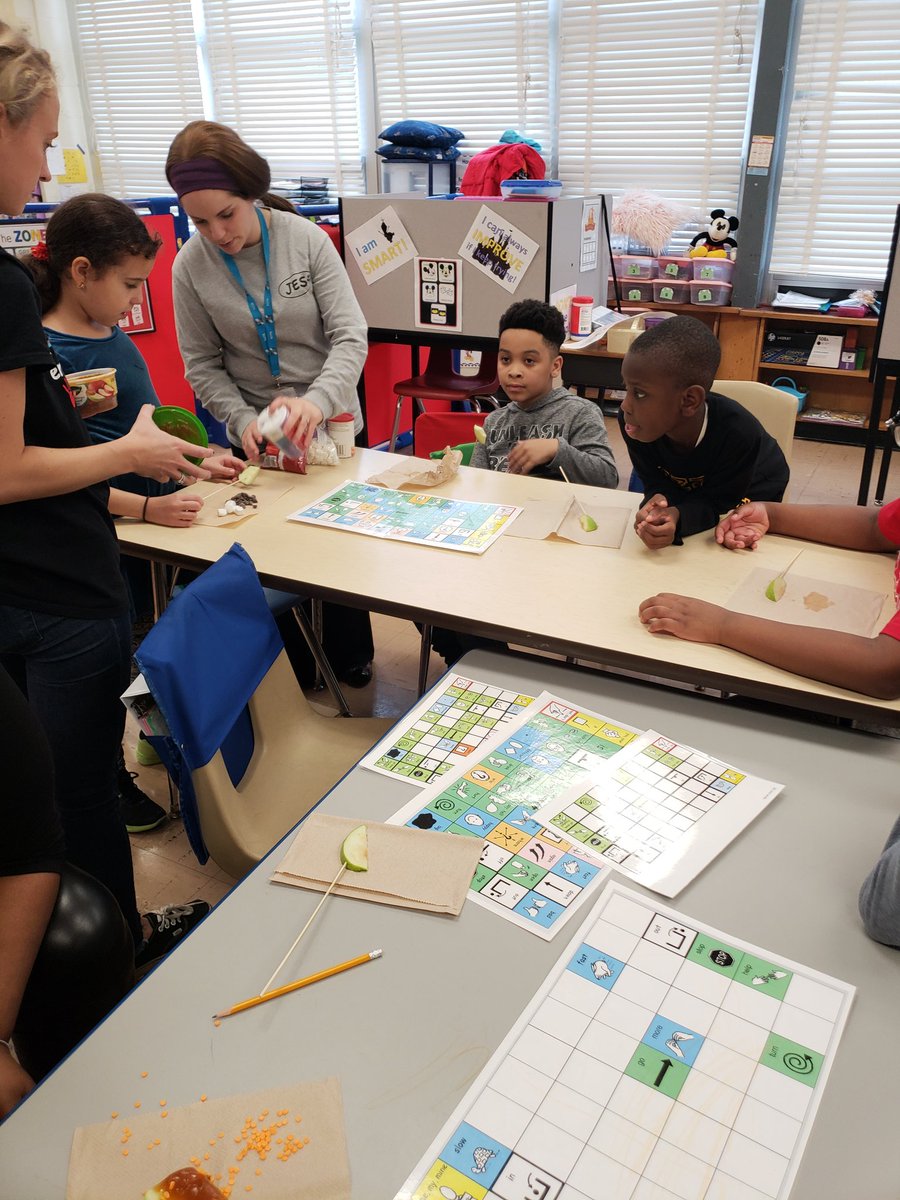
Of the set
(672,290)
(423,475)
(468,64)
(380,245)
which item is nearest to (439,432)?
(423,475)

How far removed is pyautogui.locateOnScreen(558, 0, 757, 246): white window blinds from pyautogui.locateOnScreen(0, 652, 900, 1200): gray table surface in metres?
4.84

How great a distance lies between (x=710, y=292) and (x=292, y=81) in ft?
11.1

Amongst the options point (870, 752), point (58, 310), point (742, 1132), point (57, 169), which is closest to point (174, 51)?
point (57, 169)

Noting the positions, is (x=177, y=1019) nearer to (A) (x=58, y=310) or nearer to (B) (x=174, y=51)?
(A) (x=58, y=310)

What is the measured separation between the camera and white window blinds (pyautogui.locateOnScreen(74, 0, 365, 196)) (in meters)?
5.91

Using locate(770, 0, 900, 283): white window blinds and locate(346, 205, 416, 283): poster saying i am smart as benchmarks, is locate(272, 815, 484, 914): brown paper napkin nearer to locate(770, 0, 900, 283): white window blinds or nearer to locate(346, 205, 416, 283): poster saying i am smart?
locate(346, 205, 416, 283): poster saying i am smart

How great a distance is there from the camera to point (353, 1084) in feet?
2.66

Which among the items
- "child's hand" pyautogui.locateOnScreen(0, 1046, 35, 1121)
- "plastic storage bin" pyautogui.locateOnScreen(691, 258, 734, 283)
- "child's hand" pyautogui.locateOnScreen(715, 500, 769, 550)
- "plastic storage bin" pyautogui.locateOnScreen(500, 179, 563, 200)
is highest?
"plastic storage bin" pyautogui.locateOnScreen(500, 179, 563, 200)

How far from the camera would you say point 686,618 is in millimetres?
1479

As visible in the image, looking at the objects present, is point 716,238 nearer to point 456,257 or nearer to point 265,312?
point 456,257

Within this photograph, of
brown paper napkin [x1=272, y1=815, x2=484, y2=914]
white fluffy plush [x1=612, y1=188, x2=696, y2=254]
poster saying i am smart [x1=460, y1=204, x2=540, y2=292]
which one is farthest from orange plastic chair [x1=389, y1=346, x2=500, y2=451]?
brown paper napkin [x1=272, y1=815, x2=484, y2=914]

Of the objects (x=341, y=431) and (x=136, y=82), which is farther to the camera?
(x=136, y=82)

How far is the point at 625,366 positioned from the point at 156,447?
0.94 meters

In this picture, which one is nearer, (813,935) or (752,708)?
(813,935)
